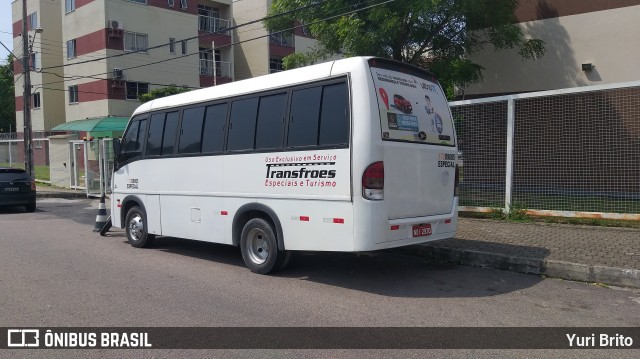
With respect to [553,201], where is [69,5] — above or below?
above

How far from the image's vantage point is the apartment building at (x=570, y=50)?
14820 mm

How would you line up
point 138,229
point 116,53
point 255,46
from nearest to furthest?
point 138,229
point 116,53
point 255,46

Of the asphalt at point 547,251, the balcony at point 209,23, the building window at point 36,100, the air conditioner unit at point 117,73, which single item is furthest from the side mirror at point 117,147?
the building window at point 36,100

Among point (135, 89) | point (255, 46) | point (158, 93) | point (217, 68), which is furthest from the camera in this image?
point (255, 46)

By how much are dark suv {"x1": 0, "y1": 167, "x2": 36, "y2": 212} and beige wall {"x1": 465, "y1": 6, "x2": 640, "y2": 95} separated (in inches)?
581

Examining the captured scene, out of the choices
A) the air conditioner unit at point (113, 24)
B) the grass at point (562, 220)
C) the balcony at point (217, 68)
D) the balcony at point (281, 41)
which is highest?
the balcony at point (281, 41)

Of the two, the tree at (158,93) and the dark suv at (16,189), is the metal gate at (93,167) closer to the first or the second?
the dark suv at (16,189)

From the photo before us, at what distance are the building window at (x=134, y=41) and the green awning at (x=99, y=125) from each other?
478cm

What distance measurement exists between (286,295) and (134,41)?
29.8 meters

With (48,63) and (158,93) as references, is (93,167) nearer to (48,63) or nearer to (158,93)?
(158,93)

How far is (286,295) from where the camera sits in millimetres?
6320

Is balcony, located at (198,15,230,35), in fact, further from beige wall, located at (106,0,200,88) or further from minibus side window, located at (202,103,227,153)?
minibus side window, located at (202,103,227,153)

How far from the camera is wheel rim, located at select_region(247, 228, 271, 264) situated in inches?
294

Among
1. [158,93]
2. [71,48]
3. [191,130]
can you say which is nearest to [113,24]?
[158,93]
